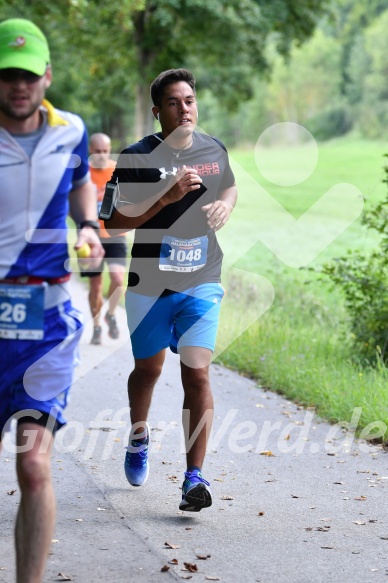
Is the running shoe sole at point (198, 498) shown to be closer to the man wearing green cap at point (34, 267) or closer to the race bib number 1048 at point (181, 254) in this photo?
the race bib number 1048 at point (181, 254)

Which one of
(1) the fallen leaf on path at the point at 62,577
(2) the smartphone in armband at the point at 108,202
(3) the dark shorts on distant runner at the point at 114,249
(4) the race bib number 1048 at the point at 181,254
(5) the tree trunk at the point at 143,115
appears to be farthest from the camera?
(5) the tree trunk at the point at 143,115

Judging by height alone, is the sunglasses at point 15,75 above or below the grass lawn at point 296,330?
above

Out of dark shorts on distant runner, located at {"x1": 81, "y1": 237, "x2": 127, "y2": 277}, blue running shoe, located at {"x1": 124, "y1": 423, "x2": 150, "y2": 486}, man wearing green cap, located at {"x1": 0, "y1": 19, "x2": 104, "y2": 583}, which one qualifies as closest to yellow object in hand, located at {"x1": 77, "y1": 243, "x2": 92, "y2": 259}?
man wearing green cap, located at {"x1": 0, "y1": 19, "x2": 104, "y2": 583}

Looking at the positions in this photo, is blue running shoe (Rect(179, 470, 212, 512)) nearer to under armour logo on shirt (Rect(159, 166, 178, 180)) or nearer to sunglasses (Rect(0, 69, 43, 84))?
under armour logo on shirt (Rect(159, 166, 178, 180))

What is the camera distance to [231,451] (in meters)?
7.29

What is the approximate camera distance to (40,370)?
13.9 feet

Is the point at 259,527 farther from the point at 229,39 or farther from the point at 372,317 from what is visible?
the point at 229,39

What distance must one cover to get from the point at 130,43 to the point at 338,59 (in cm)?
7746

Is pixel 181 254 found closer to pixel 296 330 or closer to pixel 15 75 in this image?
pixel 15 75

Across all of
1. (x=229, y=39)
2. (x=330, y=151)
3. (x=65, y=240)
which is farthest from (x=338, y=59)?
(x=65, y=240)

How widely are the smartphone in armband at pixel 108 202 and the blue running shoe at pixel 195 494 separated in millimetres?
1390

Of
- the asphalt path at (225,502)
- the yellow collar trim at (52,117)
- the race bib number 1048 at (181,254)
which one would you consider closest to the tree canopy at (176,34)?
the asphalt path at (225,502)

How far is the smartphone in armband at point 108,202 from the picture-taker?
5.70 m

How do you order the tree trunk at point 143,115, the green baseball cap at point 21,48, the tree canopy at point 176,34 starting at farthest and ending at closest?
1. the tree trunk at point 143,115
2. the tree canopy at point 176,34
3. the green baseball cap at point 21,48
